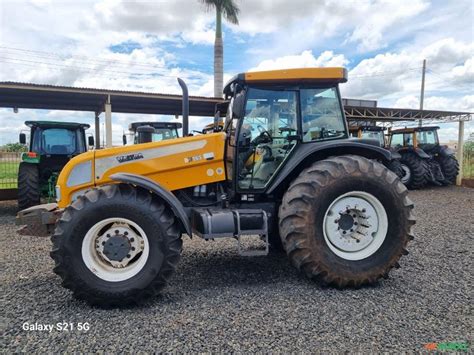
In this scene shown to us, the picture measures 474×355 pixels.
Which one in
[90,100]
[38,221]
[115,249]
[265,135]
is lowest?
[115,249]

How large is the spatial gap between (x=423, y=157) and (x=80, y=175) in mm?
13802

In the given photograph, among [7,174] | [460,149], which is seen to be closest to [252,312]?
[7,174]

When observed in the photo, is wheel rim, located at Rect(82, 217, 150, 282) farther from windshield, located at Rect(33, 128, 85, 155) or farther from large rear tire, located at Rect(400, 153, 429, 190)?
large rear tire, located at Rect(400, 153, 429, 190)

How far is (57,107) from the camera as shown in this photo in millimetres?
15469

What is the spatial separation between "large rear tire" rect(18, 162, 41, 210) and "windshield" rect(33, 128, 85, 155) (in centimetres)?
93

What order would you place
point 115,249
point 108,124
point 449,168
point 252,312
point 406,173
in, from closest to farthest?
point 252,312
point 115,249
point 108,124
point 406,173
point 449,168

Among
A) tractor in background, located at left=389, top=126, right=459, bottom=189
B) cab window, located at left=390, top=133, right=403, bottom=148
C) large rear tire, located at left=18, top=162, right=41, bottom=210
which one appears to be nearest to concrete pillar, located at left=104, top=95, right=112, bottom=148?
large rear tire, located at left=18, top=162, right=41, bottom=210

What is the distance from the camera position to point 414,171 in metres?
14.1

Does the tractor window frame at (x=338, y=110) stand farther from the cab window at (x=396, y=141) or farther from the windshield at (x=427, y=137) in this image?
the windshield at (x=427, y=137)

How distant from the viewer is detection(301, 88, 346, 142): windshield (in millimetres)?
4172

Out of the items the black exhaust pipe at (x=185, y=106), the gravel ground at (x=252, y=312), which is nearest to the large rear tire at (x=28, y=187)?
the gravel ground at (x=252, y=312)

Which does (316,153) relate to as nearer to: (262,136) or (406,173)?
(262,136)

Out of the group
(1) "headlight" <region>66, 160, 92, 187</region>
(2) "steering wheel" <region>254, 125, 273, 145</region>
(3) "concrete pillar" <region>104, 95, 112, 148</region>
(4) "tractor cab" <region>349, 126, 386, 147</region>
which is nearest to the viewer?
(1) "headlight" <region>66, 160, 92, 187</region>

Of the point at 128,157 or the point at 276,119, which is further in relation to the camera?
the point at 276,119
